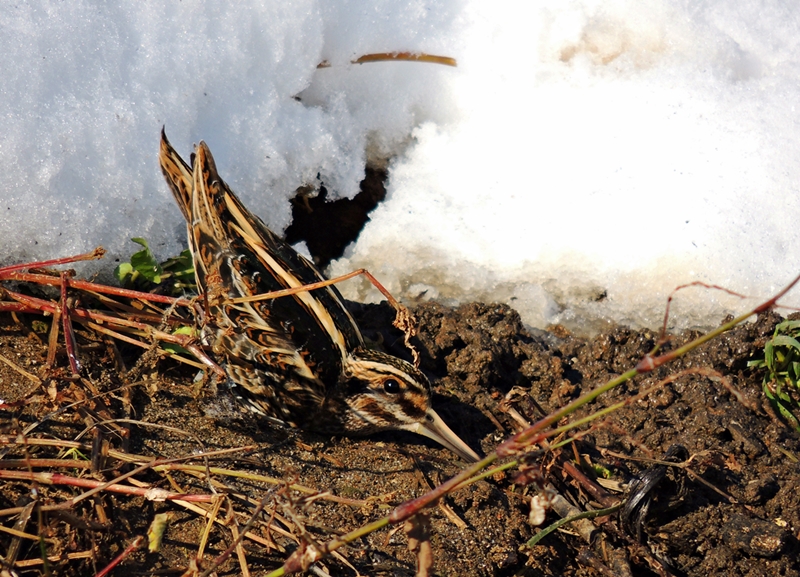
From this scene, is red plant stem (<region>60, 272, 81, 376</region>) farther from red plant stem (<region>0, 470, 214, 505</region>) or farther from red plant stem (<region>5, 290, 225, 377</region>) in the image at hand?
red plant stem (<region>0, 470, 214, 505</region>)

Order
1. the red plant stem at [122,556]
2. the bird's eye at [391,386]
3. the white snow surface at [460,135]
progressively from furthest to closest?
1. the white snow surface at [460,135]
2. the bird's eye at [391,386]
3. the red plant stem at [122,556]

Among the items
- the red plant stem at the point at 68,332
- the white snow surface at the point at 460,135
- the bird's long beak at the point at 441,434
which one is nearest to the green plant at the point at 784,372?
the white snow surface at the point at 460,135

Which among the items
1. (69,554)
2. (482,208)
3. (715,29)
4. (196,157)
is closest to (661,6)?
(715,29)

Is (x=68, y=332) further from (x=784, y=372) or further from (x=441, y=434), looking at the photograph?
(x=784, y=372)

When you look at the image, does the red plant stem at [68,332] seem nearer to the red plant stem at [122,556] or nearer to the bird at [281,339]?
the bird at [281,339]

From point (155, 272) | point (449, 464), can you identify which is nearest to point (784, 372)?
point (449, 464)

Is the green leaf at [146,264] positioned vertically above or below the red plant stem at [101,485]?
above

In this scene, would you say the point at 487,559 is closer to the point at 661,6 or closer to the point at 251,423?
the point at 251,423
